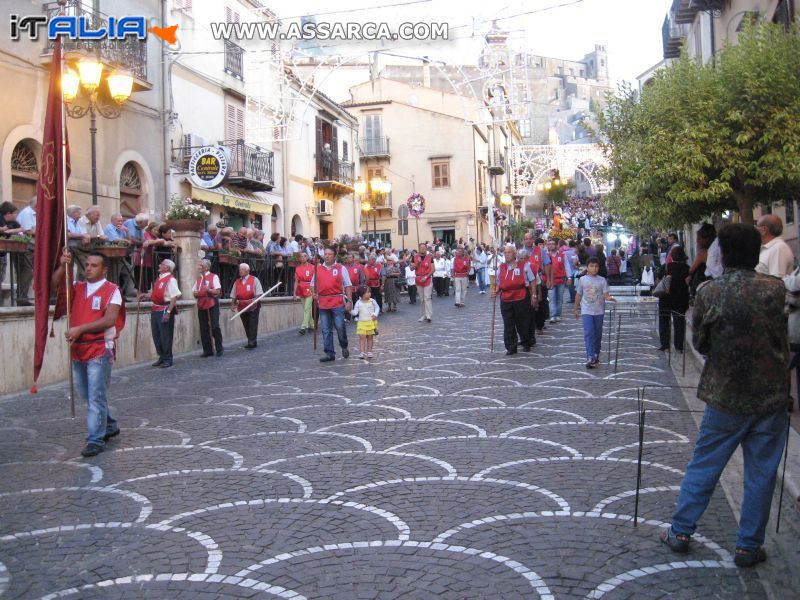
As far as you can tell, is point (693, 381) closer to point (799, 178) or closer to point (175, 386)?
point (799, 178)

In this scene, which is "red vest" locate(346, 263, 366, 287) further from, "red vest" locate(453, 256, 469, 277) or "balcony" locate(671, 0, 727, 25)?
"balcony" locate(671, 0, 727, 25)

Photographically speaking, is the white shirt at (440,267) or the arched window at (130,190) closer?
the arched window at (130,190)

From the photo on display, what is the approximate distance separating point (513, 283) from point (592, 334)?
2309 mm

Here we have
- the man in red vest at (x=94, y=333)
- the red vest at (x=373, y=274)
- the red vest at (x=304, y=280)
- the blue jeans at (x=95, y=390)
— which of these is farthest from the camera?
the red vest at (x=373, y=274)

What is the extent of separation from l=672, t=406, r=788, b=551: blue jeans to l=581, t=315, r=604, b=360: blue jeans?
746cm

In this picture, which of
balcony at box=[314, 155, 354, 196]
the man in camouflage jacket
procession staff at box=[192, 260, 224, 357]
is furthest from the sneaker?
balcony at box=[314, 155, 354, 196]

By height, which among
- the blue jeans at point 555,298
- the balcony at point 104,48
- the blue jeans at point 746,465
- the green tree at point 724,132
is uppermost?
the balcony at point 104,48

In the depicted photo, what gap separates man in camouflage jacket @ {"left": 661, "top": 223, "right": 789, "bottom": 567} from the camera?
4.23 m

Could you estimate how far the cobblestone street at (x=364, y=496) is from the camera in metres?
4.20

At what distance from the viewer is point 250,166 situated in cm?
2655

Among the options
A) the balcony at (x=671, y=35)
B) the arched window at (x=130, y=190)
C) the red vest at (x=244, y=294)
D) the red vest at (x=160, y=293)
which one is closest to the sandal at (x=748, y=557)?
the red vest at (x=160, y=293)

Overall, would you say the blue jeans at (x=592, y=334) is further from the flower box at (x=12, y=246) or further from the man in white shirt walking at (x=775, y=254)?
the flower box at (x=12, y=246)

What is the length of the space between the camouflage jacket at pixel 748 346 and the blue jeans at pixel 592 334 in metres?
7.49

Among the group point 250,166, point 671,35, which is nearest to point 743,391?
point 250,166
